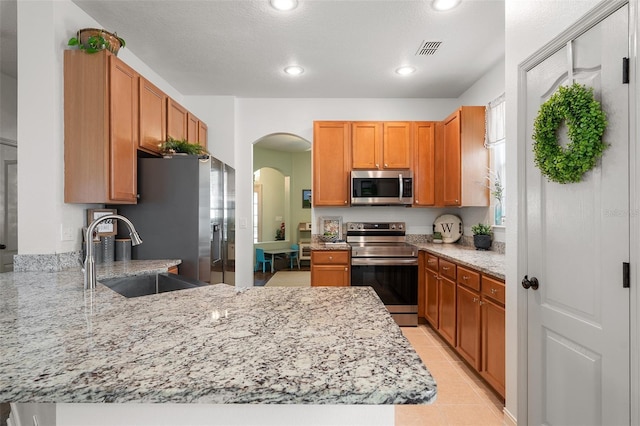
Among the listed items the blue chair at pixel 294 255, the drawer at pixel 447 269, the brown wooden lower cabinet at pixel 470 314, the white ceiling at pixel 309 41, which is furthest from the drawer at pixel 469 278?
the blue chair at pixel 294 255

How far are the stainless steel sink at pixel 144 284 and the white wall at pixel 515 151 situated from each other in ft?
6.01

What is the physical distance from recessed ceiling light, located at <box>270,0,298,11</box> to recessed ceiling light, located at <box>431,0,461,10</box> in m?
1.00

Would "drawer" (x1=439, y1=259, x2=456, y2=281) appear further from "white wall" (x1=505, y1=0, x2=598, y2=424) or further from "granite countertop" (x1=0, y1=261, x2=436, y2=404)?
"granite countertop" (x1=0, y1=261, x2=436, y2=404)

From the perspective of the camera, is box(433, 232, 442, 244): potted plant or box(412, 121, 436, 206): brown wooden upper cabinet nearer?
box(412, 121, 436, 206): brown wooden upper cabinet

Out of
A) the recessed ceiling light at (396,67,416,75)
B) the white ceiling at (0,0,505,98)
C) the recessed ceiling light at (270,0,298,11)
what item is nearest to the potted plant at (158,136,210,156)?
the white ceiling at (0,0,505,98)

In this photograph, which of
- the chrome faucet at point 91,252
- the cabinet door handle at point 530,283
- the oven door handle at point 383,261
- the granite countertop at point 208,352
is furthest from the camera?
the oven door handle at point 383,261

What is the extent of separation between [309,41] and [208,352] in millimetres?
2824

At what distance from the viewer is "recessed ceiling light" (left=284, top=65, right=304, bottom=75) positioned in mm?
3439

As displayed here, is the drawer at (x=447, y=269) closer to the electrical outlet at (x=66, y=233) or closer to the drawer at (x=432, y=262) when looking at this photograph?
the drawer at (x=432, y=262)

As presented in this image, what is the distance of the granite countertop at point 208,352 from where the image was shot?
623 millimetres

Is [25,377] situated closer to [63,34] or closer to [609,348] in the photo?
[609,348]

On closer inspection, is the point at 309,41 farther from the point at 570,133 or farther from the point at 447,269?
the point at 447,269

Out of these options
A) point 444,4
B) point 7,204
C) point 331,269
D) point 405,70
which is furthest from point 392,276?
point 7,204

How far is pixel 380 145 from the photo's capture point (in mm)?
4066
